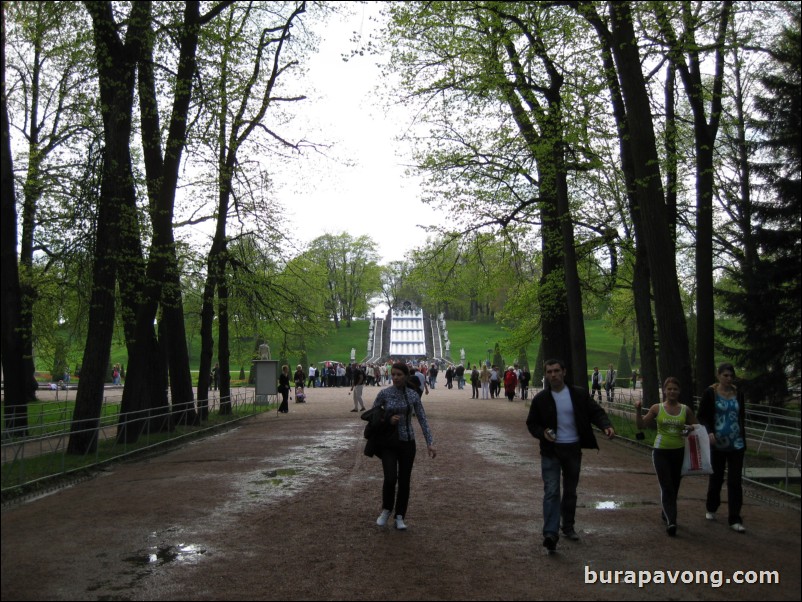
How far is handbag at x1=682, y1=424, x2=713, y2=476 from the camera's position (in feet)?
26.5

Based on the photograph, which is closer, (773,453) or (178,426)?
(773,453)

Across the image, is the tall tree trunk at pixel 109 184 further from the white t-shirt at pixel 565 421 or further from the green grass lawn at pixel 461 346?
the green grass lawn at pixel 461 346

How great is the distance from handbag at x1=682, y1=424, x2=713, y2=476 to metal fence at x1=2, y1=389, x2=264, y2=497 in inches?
236

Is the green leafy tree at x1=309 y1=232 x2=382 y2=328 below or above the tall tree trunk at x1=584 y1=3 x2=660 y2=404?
above

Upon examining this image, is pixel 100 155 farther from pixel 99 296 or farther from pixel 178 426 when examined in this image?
pixel 178 426

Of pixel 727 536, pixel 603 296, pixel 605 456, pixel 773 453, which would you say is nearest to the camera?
pixel 727 536

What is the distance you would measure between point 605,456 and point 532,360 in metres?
71.9

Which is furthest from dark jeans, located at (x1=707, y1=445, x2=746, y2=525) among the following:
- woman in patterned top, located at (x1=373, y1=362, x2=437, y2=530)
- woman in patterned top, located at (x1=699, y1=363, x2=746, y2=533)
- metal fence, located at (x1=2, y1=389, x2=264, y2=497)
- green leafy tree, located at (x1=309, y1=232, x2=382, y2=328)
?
green leafy tree, located at (x1=309, y1=232, x2=382, y2=328)

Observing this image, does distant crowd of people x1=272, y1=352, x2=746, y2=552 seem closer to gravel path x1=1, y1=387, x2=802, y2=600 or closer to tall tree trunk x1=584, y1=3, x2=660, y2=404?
gravel path x1=1, y1=387, x2=802, y2=600

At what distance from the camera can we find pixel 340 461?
14164mm

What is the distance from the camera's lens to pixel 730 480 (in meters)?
8.18

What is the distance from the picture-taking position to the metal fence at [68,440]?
9563mm

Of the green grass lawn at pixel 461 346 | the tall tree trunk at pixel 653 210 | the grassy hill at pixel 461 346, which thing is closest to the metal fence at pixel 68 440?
the tall tree trunk at pixel 653 210

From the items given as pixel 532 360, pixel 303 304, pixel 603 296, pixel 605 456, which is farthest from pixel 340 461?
pixel 532 360
